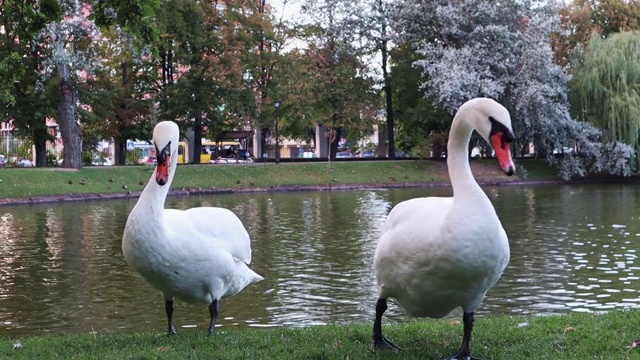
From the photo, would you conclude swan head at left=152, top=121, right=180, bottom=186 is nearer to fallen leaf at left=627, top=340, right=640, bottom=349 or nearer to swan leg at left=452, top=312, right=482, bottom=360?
swan leg at left=452, top=312, right=482, bottom=360

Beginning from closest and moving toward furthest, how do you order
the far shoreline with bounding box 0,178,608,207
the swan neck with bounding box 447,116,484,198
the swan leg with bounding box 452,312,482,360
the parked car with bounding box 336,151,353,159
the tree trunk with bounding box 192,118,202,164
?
the swan neck with bounding box 447,116,484,198 < the swan leg with bounding box 452,312,482,360 < the far shoreline with bounding box 0,178,608,207 < the tree trunk with bounding box 192,118,202,164 < the parked car with bounding box 336,151,353,159

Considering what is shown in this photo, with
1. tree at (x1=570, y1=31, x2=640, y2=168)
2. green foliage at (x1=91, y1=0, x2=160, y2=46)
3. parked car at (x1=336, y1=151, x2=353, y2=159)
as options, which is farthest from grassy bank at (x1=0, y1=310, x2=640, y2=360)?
parked car at (x1=336, y1=151, x2=353, y2=159)

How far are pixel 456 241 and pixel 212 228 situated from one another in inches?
119

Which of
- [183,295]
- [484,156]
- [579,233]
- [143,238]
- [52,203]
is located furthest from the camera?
[484,156]

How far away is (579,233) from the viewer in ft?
66.5

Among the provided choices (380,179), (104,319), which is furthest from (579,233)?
(380,179)

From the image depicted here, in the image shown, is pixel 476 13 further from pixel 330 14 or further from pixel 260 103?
pixel 260 103

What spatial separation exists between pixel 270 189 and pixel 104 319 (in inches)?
1247

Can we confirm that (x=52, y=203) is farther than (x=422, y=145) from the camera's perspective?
No

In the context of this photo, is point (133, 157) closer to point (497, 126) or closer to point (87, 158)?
point (87, 158)

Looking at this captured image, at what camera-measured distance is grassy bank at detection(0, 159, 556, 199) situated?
122ft

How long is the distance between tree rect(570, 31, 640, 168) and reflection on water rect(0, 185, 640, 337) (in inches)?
685

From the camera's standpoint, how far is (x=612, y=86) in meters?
45.4

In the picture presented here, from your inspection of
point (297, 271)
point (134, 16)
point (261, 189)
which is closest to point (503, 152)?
point (134, 16)
